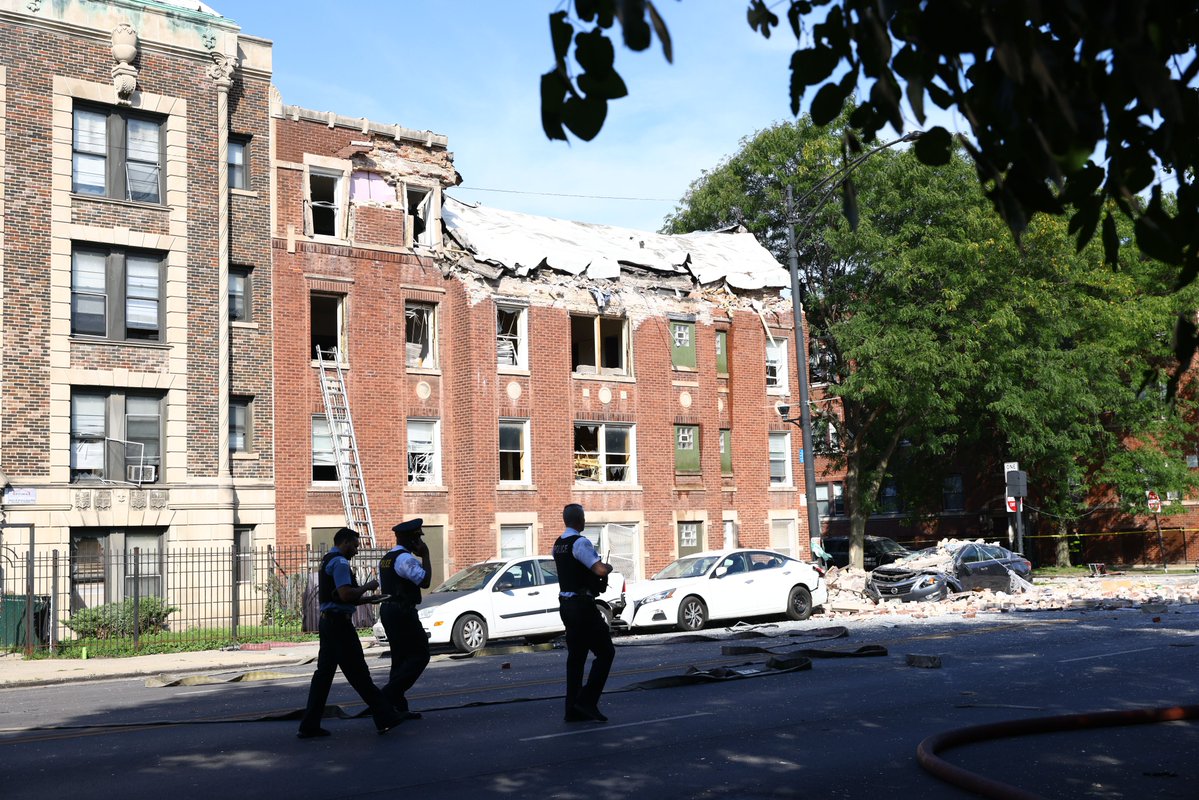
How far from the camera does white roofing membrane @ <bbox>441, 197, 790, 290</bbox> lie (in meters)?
33.7

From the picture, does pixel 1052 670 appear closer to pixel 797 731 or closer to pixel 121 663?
pixel 797 731

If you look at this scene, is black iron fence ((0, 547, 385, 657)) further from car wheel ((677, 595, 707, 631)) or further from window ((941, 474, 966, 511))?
window ((941, 474, 966, 511))

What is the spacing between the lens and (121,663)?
2089 centimetres

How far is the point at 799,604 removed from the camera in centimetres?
2455

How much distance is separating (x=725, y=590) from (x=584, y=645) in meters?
13.1

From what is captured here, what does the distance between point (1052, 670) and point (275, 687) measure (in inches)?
358

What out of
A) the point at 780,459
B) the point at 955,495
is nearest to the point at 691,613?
the point at 780,459

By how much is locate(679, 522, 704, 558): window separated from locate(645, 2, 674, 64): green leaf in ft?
107

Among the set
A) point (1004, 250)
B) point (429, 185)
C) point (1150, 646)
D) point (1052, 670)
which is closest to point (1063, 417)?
point (1004, 250)

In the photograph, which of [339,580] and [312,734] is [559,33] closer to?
[339,580]

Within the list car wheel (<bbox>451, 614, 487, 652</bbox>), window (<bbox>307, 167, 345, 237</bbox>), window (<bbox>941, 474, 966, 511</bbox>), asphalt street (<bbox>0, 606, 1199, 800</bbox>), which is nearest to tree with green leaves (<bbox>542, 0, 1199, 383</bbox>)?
asphalt street (<bbox>0, 606, 1199, 800</bbox>)

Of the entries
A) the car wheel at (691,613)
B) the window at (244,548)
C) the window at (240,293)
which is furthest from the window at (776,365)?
the window at (244,548)

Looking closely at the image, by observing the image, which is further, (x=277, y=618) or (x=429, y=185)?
(x=429, y=185)

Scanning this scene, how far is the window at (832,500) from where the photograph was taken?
194ft
